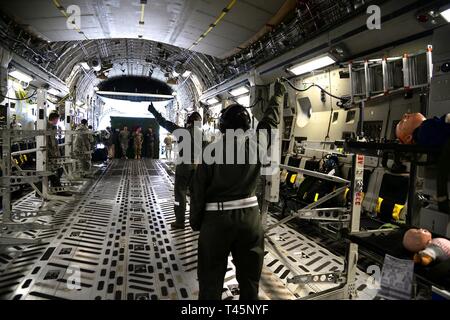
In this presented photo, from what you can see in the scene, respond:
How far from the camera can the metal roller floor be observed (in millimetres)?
3369

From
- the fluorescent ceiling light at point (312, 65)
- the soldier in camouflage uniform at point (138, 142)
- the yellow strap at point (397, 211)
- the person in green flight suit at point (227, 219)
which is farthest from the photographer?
the soldier in camouflage uniform at point (138, 142)

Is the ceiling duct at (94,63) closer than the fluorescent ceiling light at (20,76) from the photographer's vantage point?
→ No

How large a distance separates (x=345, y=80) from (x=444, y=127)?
447 cm

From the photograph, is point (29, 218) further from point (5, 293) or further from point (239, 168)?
point (239, 168)

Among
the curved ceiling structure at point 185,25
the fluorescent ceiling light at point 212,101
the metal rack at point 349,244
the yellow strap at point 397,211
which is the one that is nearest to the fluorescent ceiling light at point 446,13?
the curved ceiling structure at point 185,25

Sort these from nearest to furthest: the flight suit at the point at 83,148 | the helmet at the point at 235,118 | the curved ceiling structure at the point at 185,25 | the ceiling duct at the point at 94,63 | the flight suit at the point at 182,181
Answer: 1. the helmet at the point at 235,118
2. the curved ceiling structure at the point at 185,25
3. the flight suit at the point at 182,181
4. the flight suit at the point at 83,148
5. the ceiling duct at the point at 94,63

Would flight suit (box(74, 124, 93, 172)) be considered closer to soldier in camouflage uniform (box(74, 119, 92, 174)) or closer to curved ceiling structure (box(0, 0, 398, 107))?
soldier in camouflage uniform (box(74, 119, 92, 174))

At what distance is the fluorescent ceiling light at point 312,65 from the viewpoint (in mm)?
5738

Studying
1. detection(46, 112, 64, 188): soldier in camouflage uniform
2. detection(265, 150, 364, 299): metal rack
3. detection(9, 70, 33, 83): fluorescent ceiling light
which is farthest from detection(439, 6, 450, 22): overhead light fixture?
detection(9, 70, 33, 83): fluorescent ceiling light

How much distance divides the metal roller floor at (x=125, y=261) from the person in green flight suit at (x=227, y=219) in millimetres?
923

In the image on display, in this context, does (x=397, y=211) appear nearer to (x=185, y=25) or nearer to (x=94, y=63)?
(x=185, y=25)

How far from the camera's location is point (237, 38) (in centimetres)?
725

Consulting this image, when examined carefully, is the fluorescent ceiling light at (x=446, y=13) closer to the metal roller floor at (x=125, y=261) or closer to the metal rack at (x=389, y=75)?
the metal rack at (x=389, y=75)
